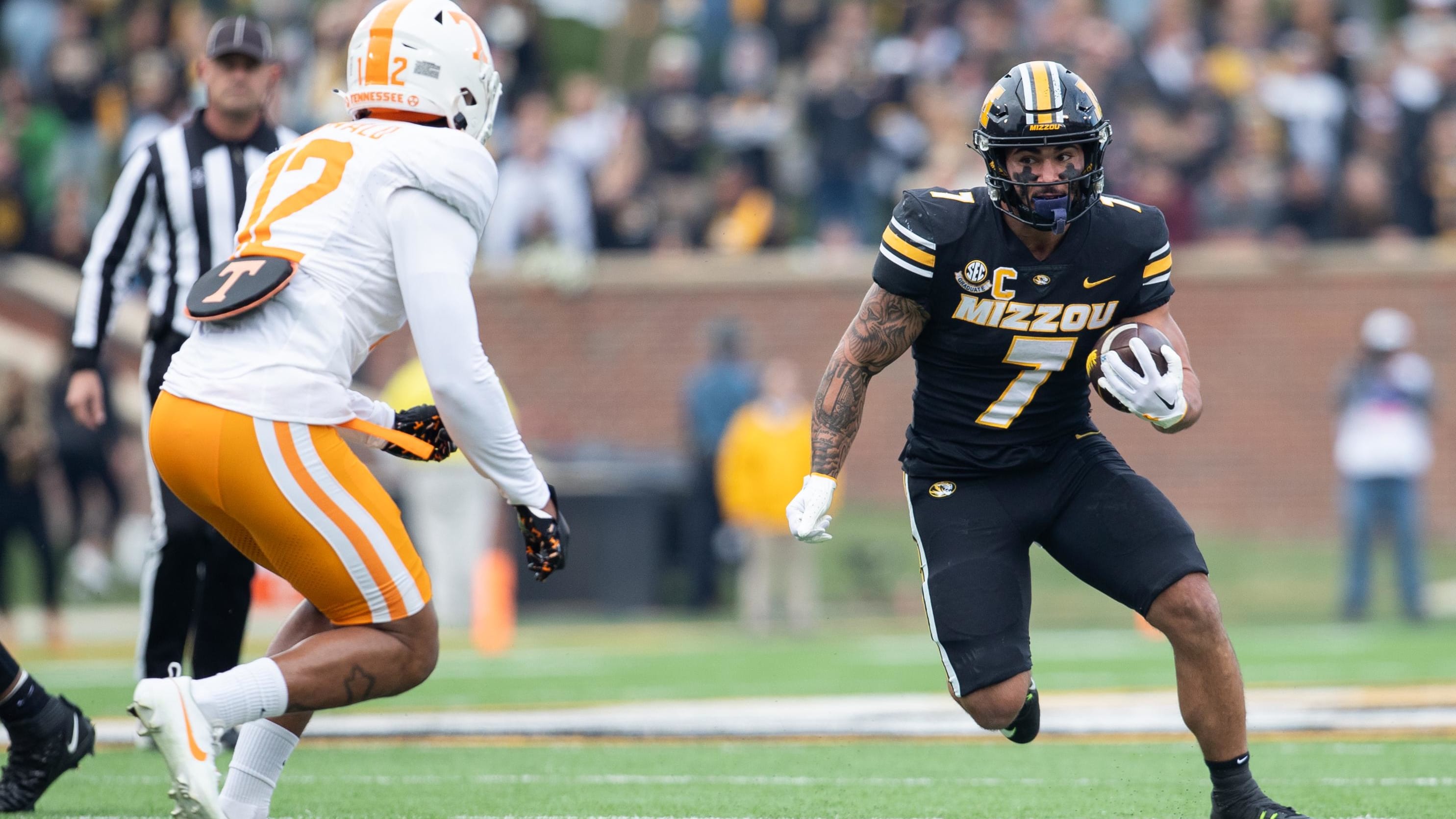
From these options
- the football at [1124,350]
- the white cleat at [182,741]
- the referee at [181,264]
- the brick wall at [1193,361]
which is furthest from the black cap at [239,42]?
the brick wall at [1193,361]

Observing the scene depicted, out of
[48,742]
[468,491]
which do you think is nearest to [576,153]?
[468,491]

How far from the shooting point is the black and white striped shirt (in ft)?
18.6

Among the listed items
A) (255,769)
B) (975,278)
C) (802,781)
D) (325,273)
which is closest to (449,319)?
(325,273)

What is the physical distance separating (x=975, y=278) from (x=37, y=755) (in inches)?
106

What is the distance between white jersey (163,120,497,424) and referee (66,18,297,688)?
1.91 metres

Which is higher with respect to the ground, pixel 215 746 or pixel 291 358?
pixel 291 358

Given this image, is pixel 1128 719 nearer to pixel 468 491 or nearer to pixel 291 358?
pixel 291 358

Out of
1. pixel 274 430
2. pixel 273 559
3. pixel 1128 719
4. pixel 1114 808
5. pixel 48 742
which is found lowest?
pixel 1128 719

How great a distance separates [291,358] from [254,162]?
7.72 feet

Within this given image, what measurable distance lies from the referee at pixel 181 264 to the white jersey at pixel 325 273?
191 centimetres

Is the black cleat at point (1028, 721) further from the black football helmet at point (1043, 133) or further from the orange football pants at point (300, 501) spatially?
the orange football pants at point (300, 501)

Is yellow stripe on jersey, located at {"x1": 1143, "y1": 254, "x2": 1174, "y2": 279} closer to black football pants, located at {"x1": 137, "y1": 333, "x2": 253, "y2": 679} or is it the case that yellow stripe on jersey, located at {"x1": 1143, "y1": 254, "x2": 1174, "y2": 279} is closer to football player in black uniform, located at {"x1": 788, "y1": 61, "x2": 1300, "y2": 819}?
football player in black uniform, located at {"x1": 788, "y1": 61, "x2": 1300, "y2": 819}

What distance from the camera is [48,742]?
15.0 feet

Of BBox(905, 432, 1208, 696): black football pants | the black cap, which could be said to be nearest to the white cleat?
BBox(905, 432, 1208, 696): black football pants
